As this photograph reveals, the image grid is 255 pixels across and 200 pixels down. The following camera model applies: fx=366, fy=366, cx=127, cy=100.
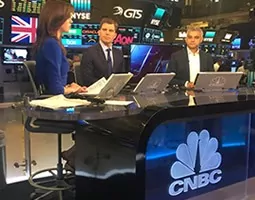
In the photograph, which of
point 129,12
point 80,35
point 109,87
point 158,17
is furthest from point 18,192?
point 158,17

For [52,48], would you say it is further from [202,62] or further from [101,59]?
[202,62]

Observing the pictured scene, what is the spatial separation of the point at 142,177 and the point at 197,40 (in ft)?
7.85

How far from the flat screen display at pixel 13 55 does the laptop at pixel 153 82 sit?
6.69m

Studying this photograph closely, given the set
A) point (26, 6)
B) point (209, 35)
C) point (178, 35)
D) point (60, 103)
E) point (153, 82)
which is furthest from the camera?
point (209, 35)

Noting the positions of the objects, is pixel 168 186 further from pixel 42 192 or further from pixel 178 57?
pixel 178 57

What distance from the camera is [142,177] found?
1951 millimetres

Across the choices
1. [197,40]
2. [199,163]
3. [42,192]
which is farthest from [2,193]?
[197,40]

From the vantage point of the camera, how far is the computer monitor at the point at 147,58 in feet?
19.7

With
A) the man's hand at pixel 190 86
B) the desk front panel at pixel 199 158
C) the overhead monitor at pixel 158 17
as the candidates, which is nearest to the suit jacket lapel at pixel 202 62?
the man's hand at pixel 190 86

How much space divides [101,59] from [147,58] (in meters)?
2.51

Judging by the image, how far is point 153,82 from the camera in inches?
116

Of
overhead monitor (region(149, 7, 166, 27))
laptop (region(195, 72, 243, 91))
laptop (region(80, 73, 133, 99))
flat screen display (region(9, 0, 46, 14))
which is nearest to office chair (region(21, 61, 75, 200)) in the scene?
laptop (region(80, 73, 133, 99))

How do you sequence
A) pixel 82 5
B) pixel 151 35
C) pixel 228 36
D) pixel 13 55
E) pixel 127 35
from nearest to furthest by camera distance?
pixel 13 55 → pixel 82 5 → pixel 127 35 → pixel 151 35 → pixel 228 36

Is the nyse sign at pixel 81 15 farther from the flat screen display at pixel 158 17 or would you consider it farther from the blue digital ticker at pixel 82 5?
the flat screen display at pixel 158 17
